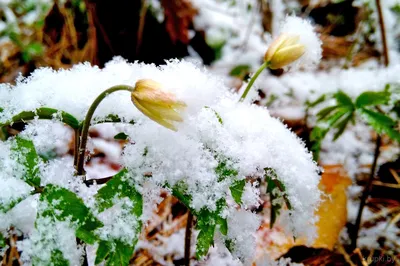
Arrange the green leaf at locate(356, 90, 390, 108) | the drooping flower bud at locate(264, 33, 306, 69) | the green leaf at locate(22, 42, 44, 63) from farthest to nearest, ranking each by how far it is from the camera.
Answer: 1. the green leaf at locate(22, 42, 44, 63)
2. the green leaf at locate(356, 90, 390, 108)
3. the drooping flower bud at locate(264, 33, 306, 69)

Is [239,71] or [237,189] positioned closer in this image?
[237,189]

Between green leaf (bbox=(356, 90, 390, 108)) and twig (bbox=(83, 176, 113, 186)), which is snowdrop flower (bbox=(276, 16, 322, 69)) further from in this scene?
twig (bbox=(83, 176, 113, 186))

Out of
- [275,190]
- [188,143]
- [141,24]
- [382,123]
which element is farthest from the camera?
[141,24]

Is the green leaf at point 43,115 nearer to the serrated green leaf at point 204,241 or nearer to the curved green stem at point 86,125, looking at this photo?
the curved green stem at point 86,125

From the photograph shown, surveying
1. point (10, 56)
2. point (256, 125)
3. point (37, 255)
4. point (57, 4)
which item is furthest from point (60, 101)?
point (57, 4)

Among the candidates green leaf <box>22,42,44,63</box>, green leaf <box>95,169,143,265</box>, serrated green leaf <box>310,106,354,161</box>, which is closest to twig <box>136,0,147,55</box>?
green leaf <box>22,42,44,63</box>

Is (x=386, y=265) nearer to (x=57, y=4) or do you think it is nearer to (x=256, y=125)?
(x=256, y=125)

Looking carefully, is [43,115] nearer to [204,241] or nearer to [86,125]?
[86,125]

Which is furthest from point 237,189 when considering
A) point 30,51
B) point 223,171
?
point 30,51
